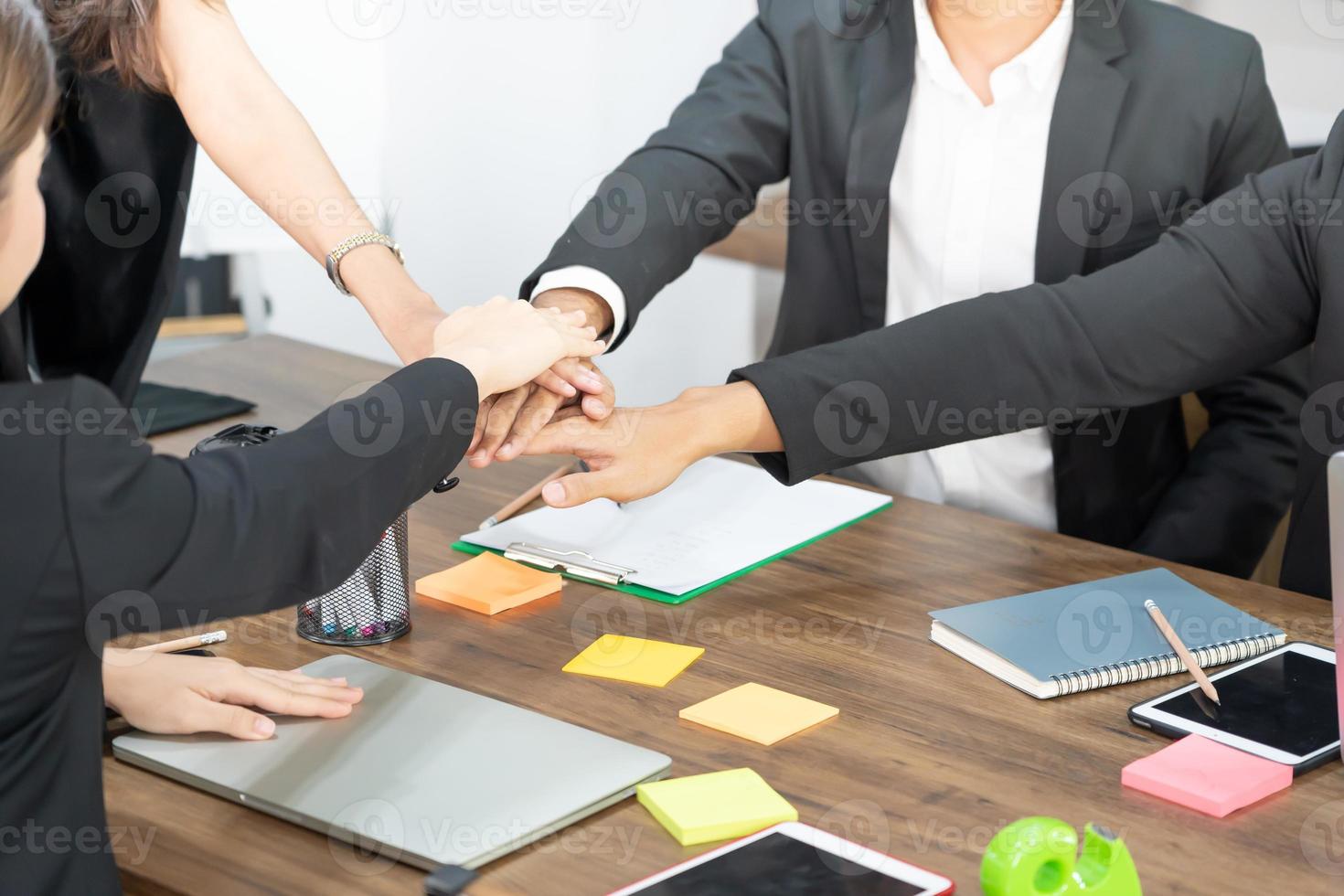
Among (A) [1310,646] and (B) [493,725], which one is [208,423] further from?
(A) [1310,646]

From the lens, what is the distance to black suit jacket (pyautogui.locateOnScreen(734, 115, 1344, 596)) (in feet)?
4.80

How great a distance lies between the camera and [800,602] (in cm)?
131

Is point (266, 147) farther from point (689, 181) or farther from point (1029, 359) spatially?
point (1029, 359)

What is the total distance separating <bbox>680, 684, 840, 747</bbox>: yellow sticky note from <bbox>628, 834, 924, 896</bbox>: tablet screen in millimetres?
162

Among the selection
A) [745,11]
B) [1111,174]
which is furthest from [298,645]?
[745,11]

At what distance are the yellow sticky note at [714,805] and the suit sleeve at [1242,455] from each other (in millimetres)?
971

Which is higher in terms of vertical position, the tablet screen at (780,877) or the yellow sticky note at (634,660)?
the yellow sticky note at (634,660)

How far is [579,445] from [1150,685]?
0.62 m

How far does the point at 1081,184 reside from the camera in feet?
5.98

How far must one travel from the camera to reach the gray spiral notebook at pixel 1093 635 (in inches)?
45.1

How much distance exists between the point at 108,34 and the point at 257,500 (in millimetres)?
833

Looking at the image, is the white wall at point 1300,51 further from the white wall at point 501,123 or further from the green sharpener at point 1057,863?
the green sharpener at point 1057,863

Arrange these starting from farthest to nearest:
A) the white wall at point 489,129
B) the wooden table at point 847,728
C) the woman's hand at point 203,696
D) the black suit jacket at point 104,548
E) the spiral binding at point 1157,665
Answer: the white wall at point 489,129 → the spiral binding at point 1157,665 → the woman's hand at point 203,696 → the wooden table at point 847,728 → the black suit jacket at point 104,548

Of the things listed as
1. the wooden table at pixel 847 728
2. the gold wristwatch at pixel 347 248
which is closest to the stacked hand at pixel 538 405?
the wooden table at pixel 847 728
